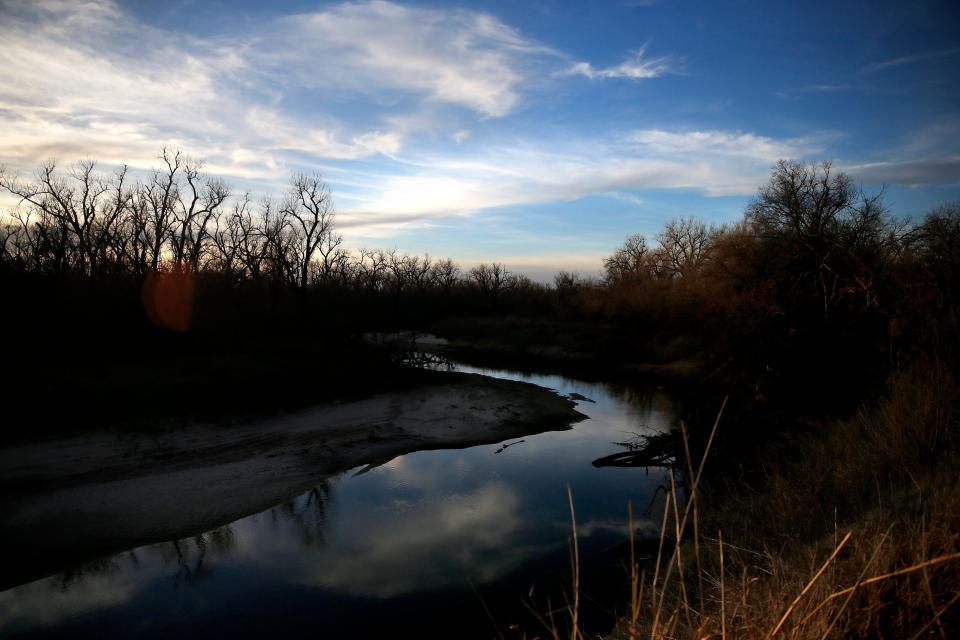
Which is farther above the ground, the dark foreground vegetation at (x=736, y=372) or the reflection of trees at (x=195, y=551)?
the dark foreground vegetation at (x=736, y=372)

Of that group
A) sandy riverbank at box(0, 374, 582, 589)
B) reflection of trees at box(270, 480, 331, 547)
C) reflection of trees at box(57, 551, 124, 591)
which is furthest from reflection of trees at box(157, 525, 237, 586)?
reflection of trees at box(270, 480, 331, 547)

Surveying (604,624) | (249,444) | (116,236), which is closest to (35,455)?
(249,444)

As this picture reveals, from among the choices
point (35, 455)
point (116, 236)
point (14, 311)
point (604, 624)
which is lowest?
point (604, 624)

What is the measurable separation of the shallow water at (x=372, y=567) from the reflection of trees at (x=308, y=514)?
40 millimetres

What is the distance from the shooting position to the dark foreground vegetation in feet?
13.4

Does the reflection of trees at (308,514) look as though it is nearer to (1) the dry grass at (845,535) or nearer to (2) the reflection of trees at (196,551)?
(2) the reflection of trees at (196,551)

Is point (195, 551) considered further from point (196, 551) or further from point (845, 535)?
point (845, 535)

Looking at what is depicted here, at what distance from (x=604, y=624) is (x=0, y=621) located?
8.79 metres

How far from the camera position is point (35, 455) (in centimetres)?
1305

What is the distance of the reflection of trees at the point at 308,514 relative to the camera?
34.0 feet

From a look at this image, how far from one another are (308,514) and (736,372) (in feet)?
40.0

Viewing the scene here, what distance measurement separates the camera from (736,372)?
49.9 ft

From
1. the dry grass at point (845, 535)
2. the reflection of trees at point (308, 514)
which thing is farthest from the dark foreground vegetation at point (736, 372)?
the reflection of trees at point (308, 514)

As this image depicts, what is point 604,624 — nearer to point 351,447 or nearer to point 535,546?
point 535,546
